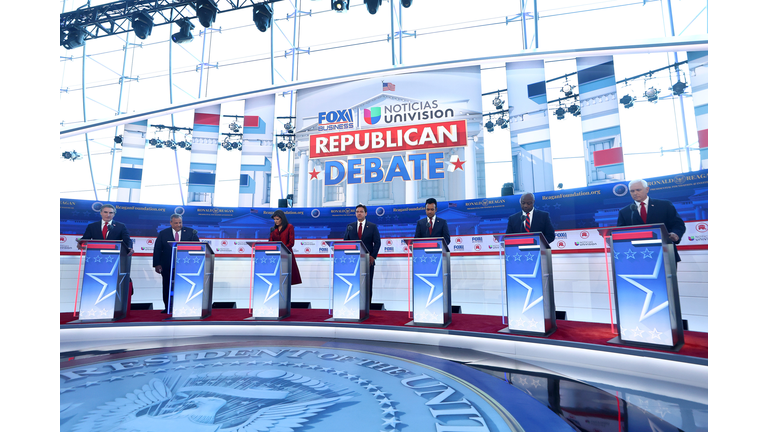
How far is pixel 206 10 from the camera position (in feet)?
21.1

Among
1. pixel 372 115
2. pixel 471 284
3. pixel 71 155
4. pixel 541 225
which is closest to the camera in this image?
pixel 541 225

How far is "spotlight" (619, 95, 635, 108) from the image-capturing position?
6.45 meters

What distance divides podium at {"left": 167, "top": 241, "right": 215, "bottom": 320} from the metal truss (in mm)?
5260

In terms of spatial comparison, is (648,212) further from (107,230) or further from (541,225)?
(107,230)

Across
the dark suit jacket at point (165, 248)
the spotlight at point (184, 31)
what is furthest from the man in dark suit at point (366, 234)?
the spotlight at point (184, 31)

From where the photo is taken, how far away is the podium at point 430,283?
3.47 metres

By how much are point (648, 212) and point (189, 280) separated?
16.5ft

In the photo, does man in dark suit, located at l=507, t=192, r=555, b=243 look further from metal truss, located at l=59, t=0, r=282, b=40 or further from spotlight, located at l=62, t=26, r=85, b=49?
spotlight, located at l=62, t=26, r=85, b=49

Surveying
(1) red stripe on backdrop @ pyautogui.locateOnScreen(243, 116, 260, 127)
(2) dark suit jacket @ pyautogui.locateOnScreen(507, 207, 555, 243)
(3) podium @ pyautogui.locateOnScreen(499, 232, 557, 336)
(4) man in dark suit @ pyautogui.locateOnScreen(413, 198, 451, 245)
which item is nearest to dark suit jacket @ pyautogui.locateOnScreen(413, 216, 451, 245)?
(4) man in dark suit @ pyautogui.locateOnScreen(413, 198, 451, 245)

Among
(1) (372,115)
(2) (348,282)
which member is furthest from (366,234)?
(1) (372,115)

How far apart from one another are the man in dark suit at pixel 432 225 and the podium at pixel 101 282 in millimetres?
3638

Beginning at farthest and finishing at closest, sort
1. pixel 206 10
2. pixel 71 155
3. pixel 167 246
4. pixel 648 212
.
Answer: pixel 71 155 < pixel 206 10 < pixel 167 246 < pixel 648 212

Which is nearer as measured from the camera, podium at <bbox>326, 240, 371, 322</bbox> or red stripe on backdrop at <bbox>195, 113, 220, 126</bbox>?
podium at <bbox>326, 240, 371, 322</bbox>
